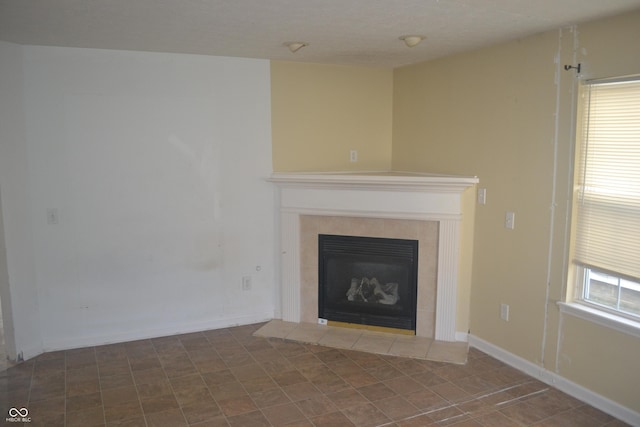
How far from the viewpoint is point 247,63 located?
13.7ft

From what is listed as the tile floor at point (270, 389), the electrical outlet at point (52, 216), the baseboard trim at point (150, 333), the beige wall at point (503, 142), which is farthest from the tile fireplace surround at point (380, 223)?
the electrical outlet at point (52, 216)

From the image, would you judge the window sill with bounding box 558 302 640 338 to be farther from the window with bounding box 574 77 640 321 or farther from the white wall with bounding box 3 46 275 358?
the white wall with bounding box 3 46 275 358

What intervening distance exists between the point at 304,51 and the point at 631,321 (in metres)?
2.92

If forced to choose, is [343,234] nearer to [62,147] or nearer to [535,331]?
[535,331]

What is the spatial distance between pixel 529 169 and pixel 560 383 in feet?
4.76

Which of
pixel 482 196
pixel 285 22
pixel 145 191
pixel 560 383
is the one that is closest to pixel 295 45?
pixel 285 22

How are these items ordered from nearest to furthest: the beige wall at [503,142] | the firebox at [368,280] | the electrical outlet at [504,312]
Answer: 1. the beige wall at [503,142]
2. the electrical outlet at [504,312]
3. the firebox at [368,280]

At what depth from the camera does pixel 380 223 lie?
4121 mm

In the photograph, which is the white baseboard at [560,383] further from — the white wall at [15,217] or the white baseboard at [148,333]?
the white wall at [15,217]

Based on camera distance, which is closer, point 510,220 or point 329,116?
point 510,220

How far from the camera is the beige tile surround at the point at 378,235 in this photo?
400cm

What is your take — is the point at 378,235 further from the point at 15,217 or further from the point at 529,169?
the point at 15,217

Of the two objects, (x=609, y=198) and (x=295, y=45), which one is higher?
(x=295, y=45)

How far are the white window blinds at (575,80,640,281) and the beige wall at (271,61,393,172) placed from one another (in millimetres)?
2024
